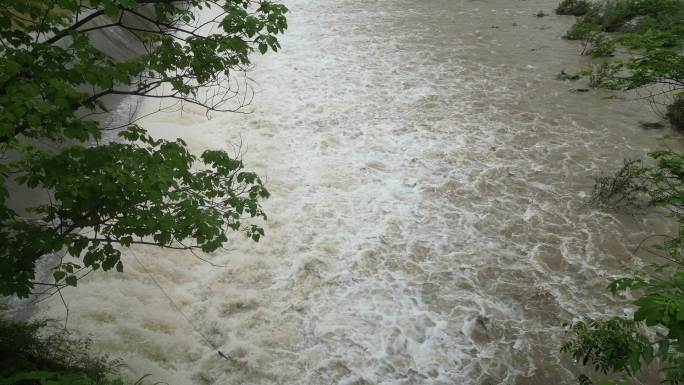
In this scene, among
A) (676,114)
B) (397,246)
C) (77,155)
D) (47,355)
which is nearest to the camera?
(77,155)

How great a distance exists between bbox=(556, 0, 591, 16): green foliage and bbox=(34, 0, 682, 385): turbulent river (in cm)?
645

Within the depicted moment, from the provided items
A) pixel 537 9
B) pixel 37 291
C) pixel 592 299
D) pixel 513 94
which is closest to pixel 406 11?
pixel 537 9

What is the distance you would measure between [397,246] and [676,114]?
7803 mm

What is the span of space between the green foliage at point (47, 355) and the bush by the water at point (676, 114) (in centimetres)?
1194

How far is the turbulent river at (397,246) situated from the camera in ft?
17.1

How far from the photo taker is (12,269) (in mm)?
2863

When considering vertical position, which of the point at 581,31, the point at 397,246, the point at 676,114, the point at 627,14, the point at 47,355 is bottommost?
the point at 397,246

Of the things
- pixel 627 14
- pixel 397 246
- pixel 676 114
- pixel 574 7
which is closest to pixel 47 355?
pixel 397 246

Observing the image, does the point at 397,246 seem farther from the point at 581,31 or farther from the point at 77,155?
the point at 581,31

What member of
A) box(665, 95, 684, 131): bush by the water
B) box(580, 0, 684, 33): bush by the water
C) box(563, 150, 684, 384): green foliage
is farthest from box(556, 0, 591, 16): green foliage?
box(563, 150, 684, 384): green foliage

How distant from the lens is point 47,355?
4059mm

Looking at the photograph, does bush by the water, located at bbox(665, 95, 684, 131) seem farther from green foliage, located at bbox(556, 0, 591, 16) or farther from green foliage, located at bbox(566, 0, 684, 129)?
green foliage, located at bbox(556, 0, 591, 16)

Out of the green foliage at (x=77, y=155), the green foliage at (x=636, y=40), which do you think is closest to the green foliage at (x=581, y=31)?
the green foliage at (x=636, y=40)

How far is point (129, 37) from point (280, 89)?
494cm
